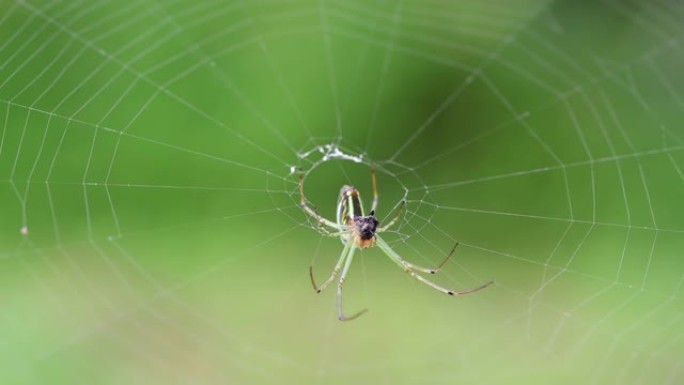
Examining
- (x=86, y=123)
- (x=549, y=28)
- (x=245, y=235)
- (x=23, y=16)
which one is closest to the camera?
(x=86, y=123)

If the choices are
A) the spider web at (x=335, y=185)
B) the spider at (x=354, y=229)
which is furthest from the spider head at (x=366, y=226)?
the spider web at (x=335, y=185)

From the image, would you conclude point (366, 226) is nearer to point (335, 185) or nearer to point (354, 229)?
point (354, 229)

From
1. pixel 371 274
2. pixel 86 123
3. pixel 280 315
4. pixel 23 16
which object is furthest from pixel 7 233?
pixel 371 274

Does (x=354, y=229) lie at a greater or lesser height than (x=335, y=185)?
lesser

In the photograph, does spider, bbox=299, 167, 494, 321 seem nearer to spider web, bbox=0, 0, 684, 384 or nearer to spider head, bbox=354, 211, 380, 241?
spider head, bbox=354, 211, 380, 241

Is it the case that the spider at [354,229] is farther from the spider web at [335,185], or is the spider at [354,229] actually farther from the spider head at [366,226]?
the spider web at [335,185]

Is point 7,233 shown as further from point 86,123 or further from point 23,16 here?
point 23,16

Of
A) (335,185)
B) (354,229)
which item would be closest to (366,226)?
(354,229)

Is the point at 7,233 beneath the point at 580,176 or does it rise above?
beneath
